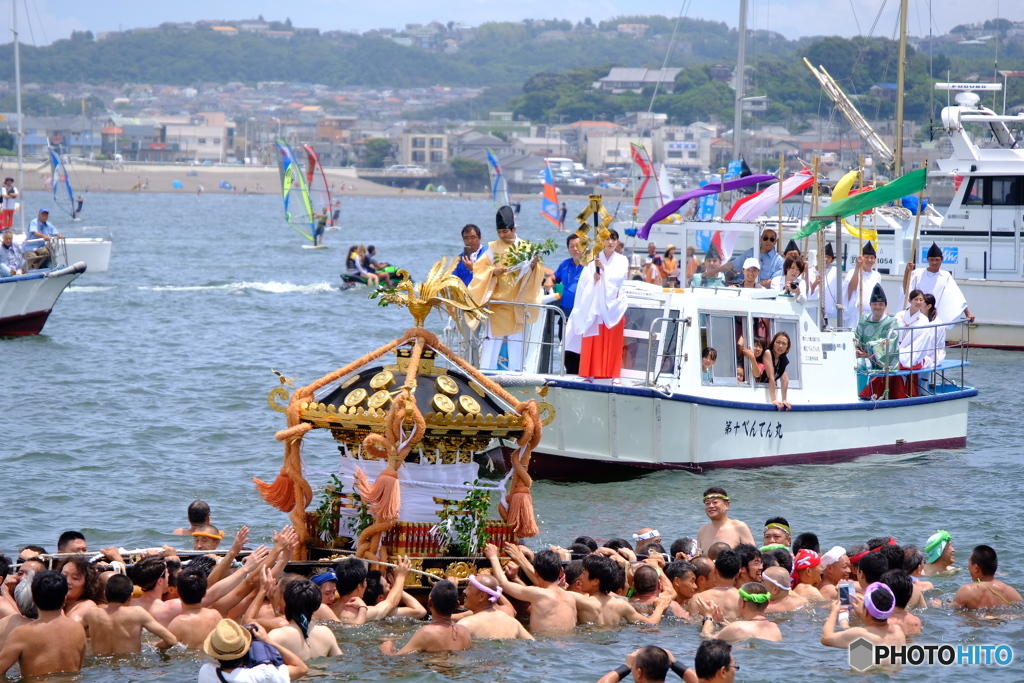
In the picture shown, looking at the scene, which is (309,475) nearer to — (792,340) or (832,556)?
(792,340)

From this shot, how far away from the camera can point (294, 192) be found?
61906 mm

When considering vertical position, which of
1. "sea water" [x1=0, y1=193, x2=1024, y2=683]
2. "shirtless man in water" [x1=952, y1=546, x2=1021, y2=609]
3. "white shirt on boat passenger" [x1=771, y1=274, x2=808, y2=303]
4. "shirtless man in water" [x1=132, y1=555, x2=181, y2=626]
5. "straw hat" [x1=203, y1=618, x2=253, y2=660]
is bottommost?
"sea water" [x1=0, y1=193, x2=1024, y2=683]

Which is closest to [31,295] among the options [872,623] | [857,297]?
[857,297]

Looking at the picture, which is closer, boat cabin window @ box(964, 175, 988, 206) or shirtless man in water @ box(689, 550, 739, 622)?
shirtless man in water @ box(689, 550, 739, 622)

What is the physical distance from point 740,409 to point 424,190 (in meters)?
171

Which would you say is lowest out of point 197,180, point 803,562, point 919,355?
point 197,180

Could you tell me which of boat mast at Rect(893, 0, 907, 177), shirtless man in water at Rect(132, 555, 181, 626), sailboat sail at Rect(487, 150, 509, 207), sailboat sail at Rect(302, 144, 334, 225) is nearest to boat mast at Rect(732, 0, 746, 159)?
boat mast at Rect(893, 0, 907, 177)

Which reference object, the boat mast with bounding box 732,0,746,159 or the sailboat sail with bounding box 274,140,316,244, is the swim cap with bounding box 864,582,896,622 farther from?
the sailboat sail with bounding box 274,140,316,244

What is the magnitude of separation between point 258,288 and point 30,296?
17.8 m

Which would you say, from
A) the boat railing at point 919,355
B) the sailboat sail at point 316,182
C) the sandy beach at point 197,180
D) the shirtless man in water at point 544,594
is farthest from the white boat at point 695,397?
the sandy beach at point 197,180

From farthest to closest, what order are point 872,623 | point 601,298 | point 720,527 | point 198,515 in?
point 601,298
point 198,515
point 720,527
point 872,623

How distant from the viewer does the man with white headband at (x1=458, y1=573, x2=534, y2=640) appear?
32.5 ft

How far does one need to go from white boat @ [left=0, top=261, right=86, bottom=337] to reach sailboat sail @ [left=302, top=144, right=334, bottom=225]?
2661 cm

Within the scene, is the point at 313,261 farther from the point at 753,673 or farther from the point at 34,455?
the point at 753,673
